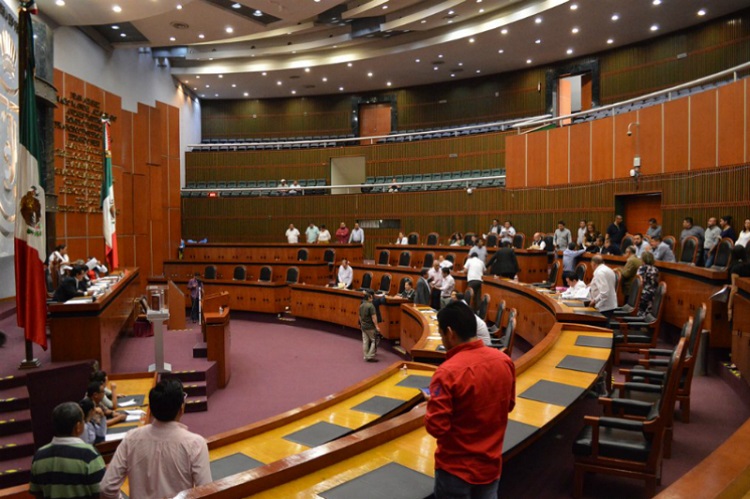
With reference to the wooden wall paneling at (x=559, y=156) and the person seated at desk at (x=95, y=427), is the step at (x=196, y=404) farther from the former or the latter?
the wooden wall paneling at (x=559, y=156)

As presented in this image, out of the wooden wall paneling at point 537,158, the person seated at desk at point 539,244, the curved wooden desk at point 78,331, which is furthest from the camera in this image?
the wooden wall paneling at point 537,158

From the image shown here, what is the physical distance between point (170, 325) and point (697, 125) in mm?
11397

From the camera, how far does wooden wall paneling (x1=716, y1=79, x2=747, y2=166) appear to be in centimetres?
955

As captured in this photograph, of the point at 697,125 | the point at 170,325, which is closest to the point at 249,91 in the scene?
the point at 170,325

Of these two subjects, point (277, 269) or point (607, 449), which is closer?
point (607, 449)

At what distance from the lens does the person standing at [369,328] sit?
9.85 meters

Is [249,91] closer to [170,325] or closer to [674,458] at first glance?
[170,325]

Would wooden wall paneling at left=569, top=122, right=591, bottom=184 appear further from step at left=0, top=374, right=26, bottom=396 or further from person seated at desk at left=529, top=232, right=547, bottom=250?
step at left=0, top=374, right=26, bottom=396

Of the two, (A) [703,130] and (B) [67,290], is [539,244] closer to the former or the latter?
(A) [703,130]

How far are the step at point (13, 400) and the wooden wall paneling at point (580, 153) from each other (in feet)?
40.1

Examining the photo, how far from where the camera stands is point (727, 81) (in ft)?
35.1

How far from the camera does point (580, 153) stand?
1388 centimetres

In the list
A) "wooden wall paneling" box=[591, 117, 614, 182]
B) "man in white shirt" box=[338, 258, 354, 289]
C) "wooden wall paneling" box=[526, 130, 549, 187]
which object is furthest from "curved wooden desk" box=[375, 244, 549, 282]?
"wooden wall paneling" box=[526, 130, 549, 187]

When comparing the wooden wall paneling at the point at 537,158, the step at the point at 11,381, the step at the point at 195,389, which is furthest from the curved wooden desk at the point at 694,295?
the wooden wall paneling at the point at 537,158
